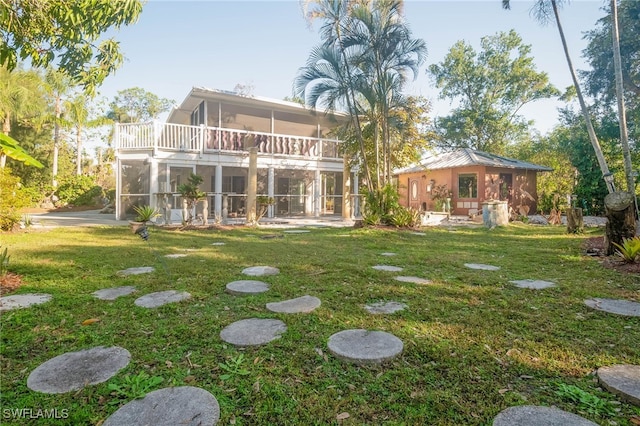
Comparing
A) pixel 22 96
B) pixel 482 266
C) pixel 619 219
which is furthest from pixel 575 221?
pixel 22 96

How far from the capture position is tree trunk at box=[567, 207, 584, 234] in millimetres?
8500

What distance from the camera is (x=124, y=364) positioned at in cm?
184

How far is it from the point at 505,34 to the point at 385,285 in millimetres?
28614

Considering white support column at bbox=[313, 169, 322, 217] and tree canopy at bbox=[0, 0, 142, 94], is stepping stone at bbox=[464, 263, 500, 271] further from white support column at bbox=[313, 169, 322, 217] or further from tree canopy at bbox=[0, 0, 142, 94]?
white support column at bbox=[313, 169, 322, 217]

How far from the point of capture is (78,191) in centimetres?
2011

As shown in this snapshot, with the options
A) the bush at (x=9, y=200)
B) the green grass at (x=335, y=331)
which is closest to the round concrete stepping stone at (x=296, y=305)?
the green grass at (x=335, y=331)

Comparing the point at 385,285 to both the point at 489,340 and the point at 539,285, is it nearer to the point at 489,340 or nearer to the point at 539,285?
the point at 489,340

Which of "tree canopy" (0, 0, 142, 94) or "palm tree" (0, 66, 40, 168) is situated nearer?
"tree canopy" (0, 0, 142, 94)

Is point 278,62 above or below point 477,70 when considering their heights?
below

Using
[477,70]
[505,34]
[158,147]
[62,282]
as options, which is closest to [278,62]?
[158,147]

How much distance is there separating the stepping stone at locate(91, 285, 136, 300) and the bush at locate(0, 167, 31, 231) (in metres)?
6.04

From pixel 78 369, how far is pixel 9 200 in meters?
7.75

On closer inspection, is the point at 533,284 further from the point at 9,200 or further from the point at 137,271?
the point at 9,200

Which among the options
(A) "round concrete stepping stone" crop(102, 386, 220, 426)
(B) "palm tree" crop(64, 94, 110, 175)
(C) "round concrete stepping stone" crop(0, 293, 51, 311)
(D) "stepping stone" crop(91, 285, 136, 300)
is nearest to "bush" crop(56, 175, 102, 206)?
(B) "palm tree" crop(64, 94, 110, 175)
